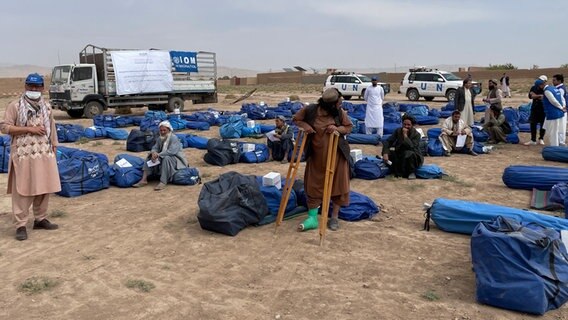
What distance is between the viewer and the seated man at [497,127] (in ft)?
37.2

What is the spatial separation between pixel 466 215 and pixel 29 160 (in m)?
4.64

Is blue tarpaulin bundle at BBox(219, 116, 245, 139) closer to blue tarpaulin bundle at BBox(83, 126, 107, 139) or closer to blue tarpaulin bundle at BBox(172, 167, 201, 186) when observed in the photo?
blue tarpaulin bundle at BBox(83, 126, 107, 139)

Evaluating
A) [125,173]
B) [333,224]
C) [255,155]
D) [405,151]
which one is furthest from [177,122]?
[333,224]

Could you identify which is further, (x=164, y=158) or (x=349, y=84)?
(x=349, y=84)

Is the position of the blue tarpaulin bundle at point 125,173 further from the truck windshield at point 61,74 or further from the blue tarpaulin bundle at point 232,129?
the truck windshield at point 61,74

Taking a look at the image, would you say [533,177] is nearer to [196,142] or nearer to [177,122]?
[196,142]

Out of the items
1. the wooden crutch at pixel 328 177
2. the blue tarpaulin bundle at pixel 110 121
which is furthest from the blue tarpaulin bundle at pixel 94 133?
the wooden crutch at pixel 328 177

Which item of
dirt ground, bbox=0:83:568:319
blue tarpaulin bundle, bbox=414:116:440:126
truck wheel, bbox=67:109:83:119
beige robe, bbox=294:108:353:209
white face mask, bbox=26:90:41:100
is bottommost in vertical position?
dirt ground, bbox=0:83:568:319

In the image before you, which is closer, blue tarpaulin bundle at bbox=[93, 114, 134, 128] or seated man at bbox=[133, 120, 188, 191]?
seated man at bbox=[133, 120, 188, 191]

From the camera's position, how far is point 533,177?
277 inches

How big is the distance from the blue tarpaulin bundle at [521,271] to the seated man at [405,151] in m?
4.11

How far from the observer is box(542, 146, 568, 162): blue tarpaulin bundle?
9.09 m

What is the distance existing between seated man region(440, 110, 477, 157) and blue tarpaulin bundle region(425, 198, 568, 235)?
482cm

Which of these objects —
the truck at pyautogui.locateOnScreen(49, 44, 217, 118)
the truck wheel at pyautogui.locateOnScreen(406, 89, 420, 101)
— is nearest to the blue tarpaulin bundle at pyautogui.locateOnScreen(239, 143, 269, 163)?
the truck at pyautogui.locateOnScreen(49, 44, 217, 118)
